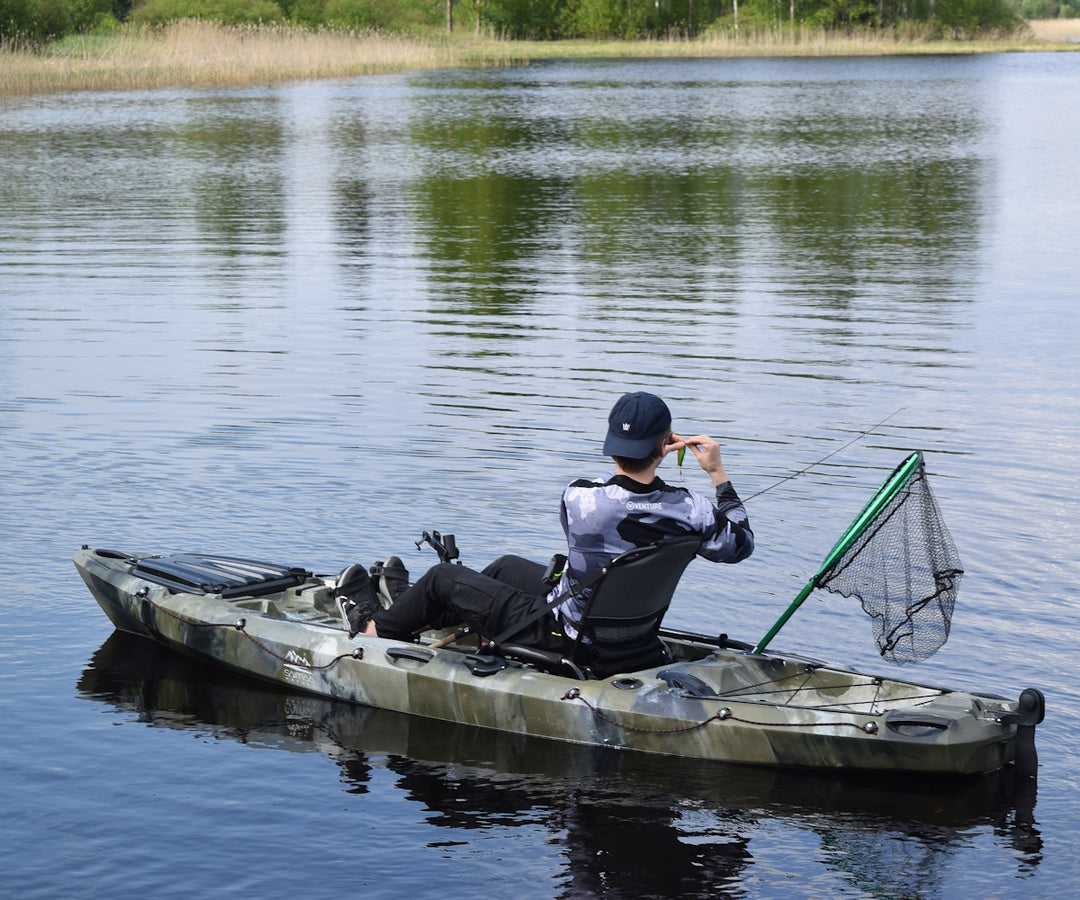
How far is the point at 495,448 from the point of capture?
11742 millimetres

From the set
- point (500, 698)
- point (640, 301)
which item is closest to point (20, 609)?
point (500, 698)

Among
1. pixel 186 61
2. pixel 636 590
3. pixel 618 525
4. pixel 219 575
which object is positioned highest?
pixel 186 61

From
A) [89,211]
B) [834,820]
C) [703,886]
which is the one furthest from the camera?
[89,211]

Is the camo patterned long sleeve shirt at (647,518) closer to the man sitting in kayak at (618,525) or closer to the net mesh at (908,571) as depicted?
Result: the man sitting in kayak at (618,525)

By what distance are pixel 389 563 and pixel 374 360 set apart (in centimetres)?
743

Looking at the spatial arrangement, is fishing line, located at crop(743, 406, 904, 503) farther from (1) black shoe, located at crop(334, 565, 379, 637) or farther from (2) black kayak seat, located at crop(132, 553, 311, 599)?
(2) black kayak seat, located at crop(132, 553, 311, 599)

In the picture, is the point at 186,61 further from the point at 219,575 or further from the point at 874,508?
the point at 874,508

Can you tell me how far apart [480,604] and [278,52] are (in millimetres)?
44039

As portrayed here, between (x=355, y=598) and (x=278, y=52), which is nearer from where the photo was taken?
(x=355, y=598)

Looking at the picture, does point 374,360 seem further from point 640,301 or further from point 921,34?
point 921,34

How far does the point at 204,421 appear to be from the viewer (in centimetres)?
1266

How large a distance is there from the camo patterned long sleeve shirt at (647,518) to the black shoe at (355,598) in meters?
1.47

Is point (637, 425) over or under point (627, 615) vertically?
over

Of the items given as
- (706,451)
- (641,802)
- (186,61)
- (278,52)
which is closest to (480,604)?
(641,802)
